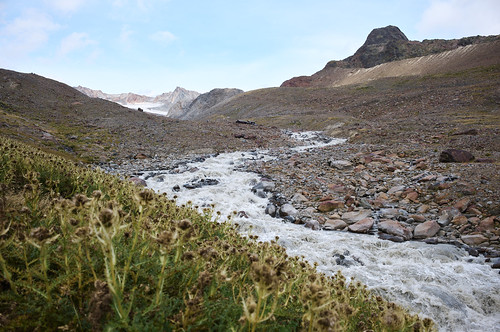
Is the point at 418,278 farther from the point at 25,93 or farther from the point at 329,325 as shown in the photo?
the point at 25,93

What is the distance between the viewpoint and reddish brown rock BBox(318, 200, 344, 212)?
1099 centimetres

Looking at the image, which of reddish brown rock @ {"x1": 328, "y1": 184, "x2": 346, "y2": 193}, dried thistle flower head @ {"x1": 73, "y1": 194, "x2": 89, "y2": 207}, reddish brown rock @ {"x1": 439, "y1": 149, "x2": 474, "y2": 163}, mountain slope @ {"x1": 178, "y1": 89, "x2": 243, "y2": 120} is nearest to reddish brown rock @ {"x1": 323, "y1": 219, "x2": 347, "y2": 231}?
reddish brown rock @ {"x1": 328, "y1": 184, "x2": 346, "y2": 193}

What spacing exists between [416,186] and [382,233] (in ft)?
14.8

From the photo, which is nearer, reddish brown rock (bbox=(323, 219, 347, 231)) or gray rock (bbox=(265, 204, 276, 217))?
reddish brown rock (bbox=(323, 219, 347, 231))

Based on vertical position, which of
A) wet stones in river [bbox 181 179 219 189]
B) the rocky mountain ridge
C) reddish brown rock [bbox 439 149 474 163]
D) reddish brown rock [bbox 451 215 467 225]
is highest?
the rocky mountain ridge

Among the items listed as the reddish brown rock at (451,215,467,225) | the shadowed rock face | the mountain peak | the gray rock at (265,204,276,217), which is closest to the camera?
the reddish brown rock at (451,215,467,225)

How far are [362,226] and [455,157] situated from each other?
30.9ft

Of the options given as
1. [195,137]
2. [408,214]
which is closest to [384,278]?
[408,214]

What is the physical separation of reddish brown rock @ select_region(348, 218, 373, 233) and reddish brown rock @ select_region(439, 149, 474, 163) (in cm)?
853

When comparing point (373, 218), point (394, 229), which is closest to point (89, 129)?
point (373, 218)

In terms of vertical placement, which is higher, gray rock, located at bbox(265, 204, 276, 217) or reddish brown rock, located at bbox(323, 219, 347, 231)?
gray rock, located at bbox(265, 204, 276, 217)

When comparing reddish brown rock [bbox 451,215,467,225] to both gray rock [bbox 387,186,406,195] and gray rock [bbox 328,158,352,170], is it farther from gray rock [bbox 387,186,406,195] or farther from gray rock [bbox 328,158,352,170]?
gray rock [bbox 328,158,352,170]

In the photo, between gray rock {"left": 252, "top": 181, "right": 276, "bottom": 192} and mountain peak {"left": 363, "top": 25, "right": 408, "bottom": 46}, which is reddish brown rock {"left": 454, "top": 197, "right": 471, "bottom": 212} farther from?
mountain peak {"left": 363, "top": 25, "right": 408, "bottom": 46}

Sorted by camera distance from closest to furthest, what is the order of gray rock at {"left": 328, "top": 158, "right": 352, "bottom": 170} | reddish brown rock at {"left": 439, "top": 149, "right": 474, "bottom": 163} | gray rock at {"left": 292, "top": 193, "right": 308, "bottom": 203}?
gray rock at {"left": 292, "top": 193, "right": 308, "bottom": 203} → reddish brown rock at {"left": 439, "top": 149, "right": 474, "bottom": 163} → gray rock at {"left": 328, "top": 158, "right": 352, "bottom": 170}
